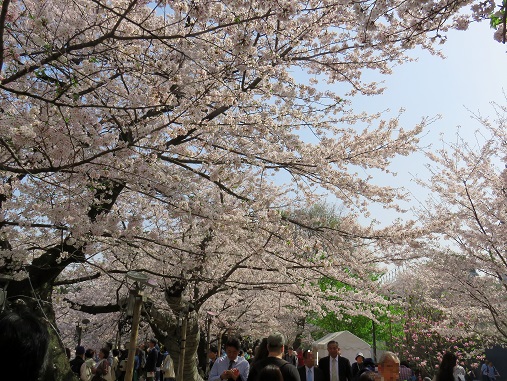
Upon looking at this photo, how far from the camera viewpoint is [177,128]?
18.6 ft

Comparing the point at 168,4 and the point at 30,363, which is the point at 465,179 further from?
the point at 30,363

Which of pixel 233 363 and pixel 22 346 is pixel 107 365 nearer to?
pixel 233 363

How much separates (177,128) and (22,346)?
4.31 meters

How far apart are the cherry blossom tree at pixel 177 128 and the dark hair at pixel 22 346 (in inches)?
101

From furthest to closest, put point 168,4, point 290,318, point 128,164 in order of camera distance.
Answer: point 290,318 < point 128,164 < point 168,4

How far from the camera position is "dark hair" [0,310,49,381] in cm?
152

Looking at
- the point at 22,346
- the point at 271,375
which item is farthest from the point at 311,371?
the point at 22,346

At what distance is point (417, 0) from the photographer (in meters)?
3.76

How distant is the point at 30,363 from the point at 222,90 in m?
4.54

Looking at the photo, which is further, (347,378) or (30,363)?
(347,378)

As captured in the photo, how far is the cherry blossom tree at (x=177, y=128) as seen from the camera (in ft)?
15.0

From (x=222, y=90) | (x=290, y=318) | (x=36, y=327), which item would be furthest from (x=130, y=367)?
(x=290, y=318)

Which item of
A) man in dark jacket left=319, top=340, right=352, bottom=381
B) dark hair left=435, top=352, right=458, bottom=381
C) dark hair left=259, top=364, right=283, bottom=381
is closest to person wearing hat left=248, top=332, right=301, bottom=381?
dark hair left=259, top=364, right=283, bottom=381

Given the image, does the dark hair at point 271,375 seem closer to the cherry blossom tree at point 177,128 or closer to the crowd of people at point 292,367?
the crowd of people at point 292,367
